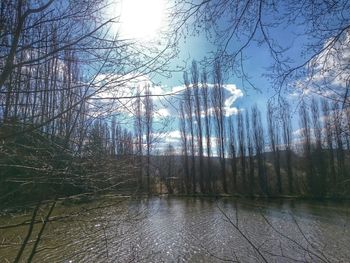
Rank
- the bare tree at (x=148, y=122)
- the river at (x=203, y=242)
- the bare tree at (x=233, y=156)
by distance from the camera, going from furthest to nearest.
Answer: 1. the bare tree at (x=233, y=156)
2. the river at (x=203, y=242)
3. the bare tree at (x=148, y=122)

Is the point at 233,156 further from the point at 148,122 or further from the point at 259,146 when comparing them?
the point at 148,122

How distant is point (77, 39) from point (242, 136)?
36.7m

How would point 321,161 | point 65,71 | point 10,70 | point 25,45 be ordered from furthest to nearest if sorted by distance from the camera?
point 321,161 < point 65,71 < point 25,45 < point 10,70

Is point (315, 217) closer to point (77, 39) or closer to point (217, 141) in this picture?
point (77, 39)

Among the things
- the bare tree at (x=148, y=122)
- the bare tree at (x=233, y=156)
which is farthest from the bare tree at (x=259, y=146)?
the bare tree at (x=148, y=122)

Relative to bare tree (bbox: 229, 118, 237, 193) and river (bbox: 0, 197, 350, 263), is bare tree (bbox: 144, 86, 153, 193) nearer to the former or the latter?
river (bbox: 0, 197, 350, 263)

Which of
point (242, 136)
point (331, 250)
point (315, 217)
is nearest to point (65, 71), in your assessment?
point (331, 250)

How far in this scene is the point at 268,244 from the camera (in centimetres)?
1042

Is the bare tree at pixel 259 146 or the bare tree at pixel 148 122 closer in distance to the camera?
the bare tree at pixel 148 122

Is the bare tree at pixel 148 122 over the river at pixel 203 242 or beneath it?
over

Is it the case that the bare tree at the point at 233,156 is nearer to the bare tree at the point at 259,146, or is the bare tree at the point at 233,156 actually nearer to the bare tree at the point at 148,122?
the bare tree at the point at 259,146

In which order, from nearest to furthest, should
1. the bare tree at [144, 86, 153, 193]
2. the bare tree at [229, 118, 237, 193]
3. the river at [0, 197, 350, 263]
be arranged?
the bare tree at [144, 86, 153, 193] < the river at [0, 197, 350, 263] < the bare tree at [229, 118, 237, 193]

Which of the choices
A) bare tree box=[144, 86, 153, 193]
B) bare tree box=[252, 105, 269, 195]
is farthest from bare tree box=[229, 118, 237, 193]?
bare tree box=[144, 86, 153, 193]

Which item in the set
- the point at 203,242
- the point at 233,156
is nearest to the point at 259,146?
the point at 233,156
